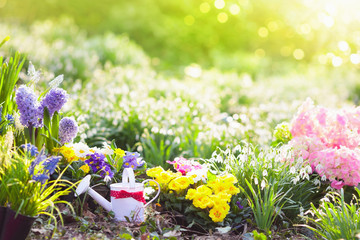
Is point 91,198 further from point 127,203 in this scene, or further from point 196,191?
point 196,191

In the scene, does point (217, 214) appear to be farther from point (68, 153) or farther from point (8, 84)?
point (8, 84)

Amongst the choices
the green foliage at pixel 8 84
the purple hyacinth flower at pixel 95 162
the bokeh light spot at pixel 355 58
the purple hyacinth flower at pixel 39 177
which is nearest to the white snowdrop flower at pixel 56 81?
the green foliage at pixel 8 84

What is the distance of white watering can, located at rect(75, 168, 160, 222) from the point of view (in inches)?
117

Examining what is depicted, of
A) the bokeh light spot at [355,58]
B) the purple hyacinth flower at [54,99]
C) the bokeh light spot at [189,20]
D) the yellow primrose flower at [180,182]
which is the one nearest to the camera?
the purple hyacinth flower at [54,99]

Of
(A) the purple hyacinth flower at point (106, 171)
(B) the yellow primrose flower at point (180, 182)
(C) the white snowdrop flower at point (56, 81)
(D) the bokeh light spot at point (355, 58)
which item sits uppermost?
(D) the bokeh light spot at point (355, 58)

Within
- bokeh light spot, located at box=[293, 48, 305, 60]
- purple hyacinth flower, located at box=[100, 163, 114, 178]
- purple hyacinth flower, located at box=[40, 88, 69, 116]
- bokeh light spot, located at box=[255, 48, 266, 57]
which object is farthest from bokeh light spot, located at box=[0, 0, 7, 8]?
purple hyacinth flower, located at box=[100, 163, 114, 178]

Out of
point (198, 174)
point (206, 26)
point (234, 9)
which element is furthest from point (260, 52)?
point (198, 174)

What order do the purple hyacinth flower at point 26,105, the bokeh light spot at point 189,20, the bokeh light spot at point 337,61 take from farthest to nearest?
the bokeh light spot at point 189,20, the bokeh light spot at point 337,61, the purple hyacinth flower at point 26,105

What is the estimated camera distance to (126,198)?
117 inches

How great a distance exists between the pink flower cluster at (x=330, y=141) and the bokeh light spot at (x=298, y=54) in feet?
53.0

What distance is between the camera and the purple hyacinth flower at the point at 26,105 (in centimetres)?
286

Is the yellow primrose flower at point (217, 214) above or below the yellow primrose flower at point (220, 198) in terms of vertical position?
below

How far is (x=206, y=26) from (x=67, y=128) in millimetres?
16331

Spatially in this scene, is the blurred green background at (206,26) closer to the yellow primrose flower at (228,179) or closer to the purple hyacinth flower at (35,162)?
the yellow primrose flower at (228,179)
